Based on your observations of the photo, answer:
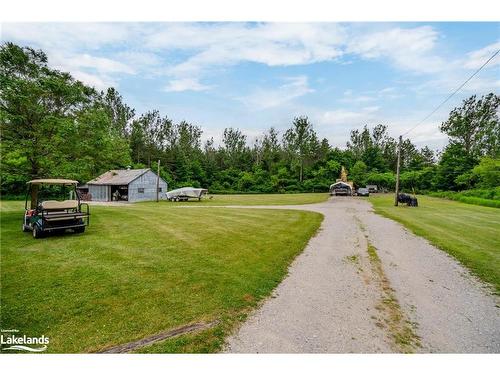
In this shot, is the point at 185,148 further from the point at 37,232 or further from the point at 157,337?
the point at 157,337

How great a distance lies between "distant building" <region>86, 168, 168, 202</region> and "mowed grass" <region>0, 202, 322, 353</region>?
91.4 feet

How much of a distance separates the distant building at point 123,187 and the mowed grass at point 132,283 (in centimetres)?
2786

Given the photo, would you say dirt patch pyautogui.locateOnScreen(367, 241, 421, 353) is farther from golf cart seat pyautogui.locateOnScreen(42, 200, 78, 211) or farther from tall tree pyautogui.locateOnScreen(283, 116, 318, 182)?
tall tree pyautogui.locateOnScreen(283, 116, 318, 182)

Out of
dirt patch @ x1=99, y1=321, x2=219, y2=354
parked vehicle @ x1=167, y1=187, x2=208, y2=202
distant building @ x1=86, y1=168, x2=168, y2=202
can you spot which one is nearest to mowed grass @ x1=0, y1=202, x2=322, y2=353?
dirt patch @ x1=99, y1=321, x2=219, y2=354

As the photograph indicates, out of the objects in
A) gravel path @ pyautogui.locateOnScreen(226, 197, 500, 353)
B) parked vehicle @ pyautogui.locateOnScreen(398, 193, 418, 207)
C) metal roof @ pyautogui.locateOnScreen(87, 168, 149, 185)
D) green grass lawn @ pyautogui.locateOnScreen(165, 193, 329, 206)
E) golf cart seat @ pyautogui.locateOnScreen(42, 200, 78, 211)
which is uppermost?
metal roof @ pyautogui.locateOnScreen(87, 168, 149, 185)

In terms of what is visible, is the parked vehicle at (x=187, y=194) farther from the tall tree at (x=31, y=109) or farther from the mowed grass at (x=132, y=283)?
the mowed grass at (x=132, y=283)

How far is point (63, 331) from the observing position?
422 cm

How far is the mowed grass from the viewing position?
4293mm

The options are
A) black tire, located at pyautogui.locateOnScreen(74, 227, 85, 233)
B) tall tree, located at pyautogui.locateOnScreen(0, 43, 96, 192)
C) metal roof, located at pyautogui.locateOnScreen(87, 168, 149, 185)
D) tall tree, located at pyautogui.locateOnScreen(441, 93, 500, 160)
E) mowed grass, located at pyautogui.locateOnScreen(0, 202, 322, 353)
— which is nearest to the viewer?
mowed grass, located at pyautogui.locateOnScreen(0, 202, 322, 353)

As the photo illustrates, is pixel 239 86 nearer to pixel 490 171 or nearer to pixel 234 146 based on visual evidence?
pixel 490 171

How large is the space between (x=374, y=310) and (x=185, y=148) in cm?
7078

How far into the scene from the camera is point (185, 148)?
71.4 meters

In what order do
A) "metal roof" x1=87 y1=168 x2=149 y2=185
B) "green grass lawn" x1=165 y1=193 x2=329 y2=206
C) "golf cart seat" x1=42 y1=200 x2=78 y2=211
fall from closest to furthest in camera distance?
"golf cart seat" x1=42 y1=200 x2=78 y2=211, "green grass lawn" x1=165 y1=193 x2=329 y2=206, "metal roof" x1=87 y1=168 x2=149 y2=185
